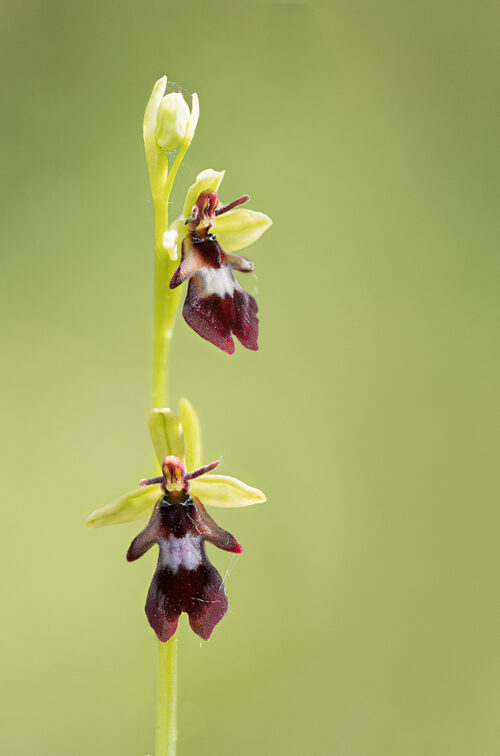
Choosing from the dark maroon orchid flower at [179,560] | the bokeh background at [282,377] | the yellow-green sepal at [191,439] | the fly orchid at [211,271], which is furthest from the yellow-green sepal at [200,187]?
the bokeh background at [282,377]

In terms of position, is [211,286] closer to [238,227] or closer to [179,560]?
[238,227]

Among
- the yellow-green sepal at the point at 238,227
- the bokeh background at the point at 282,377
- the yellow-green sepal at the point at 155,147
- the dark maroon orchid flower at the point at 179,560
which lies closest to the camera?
the dark maroon orchid flower at the point at 179,560

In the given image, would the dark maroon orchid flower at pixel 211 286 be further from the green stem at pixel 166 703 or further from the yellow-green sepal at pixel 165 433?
the green stem at pixel 166 703

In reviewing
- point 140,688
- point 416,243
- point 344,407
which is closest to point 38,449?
point 140,688

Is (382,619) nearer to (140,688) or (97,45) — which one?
(140,688)

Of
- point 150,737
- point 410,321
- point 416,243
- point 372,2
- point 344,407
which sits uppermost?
point 372,2

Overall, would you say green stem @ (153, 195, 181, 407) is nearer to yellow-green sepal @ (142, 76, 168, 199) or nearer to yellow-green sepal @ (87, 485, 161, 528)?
yellow-green sepal @ (142, 76, 168, 199)

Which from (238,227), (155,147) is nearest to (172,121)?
(155,147)

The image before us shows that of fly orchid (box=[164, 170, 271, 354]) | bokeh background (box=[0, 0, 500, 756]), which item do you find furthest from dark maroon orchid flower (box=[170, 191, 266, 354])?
bokeh background (box=[0, 0, 500, 756])
